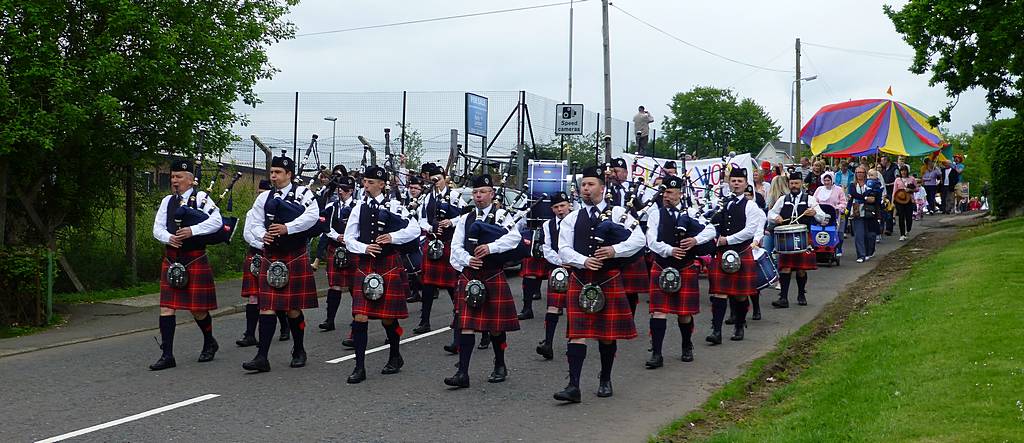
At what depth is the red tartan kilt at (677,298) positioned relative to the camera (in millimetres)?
9492

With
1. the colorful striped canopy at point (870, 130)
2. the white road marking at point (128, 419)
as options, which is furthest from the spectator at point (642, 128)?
the white road marking at point (128, 419)

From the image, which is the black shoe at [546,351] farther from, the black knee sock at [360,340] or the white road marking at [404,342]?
the black knee sock at [360,340]

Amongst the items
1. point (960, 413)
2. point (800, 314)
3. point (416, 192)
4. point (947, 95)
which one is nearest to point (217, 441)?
point (960, 413)

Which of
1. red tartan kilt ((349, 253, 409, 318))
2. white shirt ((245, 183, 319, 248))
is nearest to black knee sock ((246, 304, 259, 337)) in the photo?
white shirt ((245, 183, 319, 248))

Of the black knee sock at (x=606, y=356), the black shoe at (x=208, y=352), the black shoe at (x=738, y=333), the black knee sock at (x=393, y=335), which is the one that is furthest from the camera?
the black shoe at (x=738, y=333)

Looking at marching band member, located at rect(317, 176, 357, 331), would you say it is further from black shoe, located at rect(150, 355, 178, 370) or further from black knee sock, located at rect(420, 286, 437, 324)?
black shoe, located at rect(150, 355, 178, 370)

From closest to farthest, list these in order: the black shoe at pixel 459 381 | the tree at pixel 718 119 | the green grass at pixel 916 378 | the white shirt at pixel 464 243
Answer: the green grass at pixel 916 378 → the black shoe at pixel 459 381 → the white shirt at pixel 464 243 → the tree at pixel 718 119

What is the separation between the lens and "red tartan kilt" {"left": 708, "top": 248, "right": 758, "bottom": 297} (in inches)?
415

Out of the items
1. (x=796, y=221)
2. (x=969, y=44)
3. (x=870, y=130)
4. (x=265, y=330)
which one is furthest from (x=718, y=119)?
(x=265, y=330)

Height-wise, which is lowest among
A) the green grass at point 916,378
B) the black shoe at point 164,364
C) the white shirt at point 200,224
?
the black shoe at point 164,364

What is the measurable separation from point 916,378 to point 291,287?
524 cm

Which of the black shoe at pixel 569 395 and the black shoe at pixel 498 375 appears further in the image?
the black shoe at pixel 498 375

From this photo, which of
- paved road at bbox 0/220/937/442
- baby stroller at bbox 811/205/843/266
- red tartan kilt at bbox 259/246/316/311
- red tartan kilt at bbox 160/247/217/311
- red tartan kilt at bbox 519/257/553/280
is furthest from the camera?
baby stroller at bbox 811/205/843/266

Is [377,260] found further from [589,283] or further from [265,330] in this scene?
[589,283]
